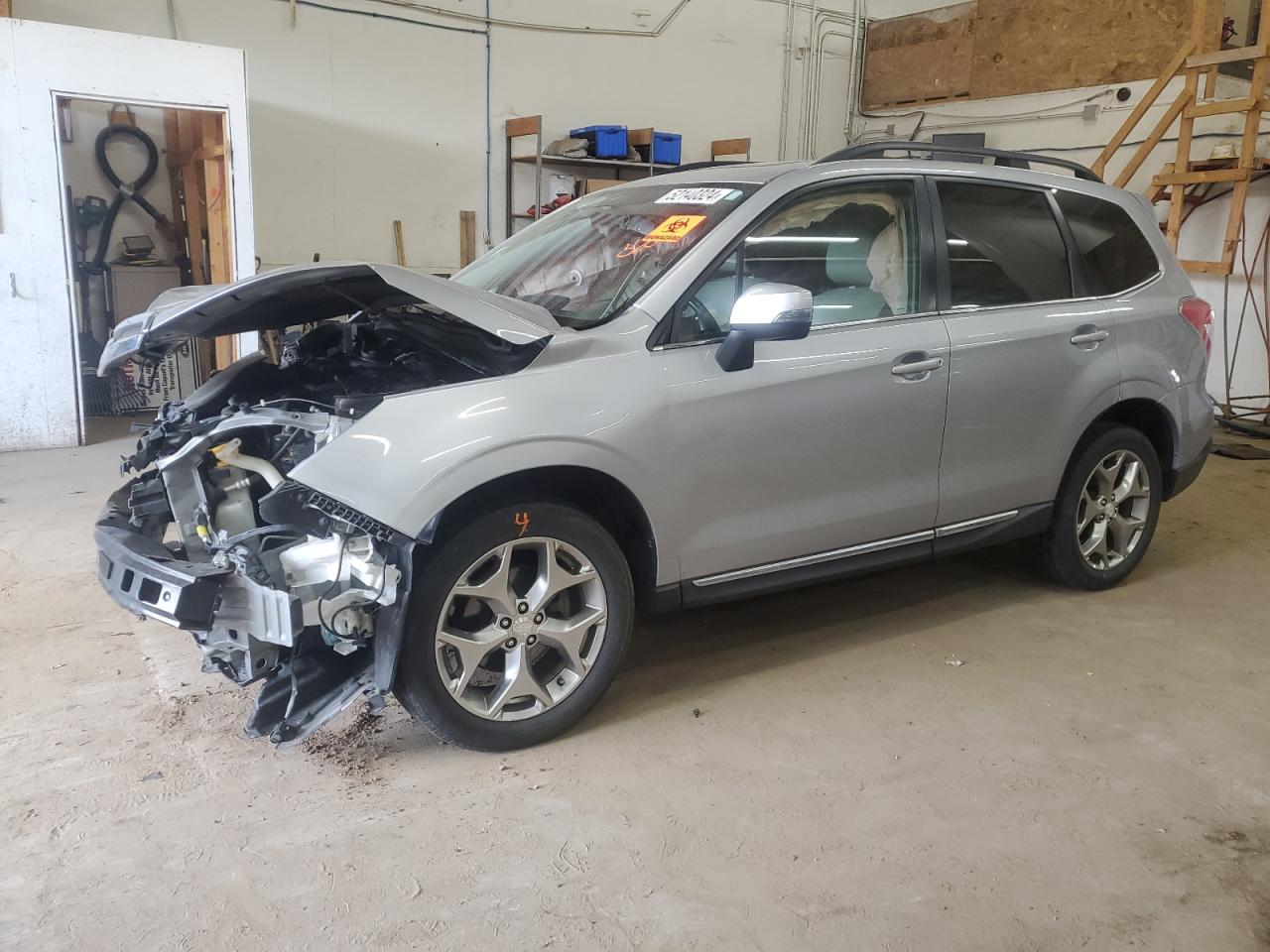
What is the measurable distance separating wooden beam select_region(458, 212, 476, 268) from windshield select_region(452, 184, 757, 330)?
5.59 meters

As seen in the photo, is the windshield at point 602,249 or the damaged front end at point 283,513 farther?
the windshield at point 602,249

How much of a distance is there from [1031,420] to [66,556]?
3927 mm

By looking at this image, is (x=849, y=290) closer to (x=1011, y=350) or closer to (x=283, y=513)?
(x=1011, y=350)

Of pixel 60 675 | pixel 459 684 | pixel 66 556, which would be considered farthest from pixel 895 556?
pixel 66 556

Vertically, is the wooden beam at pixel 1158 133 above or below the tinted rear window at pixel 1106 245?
above

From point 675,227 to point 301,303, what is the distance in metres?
1.13

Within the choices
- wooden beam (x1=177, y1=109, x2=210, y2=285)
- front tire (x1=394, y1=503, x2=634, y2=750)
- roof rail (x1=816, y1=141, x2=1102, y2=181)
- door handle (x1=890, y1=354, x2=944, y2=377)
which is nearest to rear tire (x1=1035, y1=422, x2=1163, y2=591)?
door handle (x1=890, y1=354, x2=944, y2=377)

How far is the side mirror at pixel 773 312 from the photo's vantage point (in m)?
2.64

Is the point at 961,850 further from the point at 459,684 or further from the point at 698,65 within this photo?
the point at 698,65

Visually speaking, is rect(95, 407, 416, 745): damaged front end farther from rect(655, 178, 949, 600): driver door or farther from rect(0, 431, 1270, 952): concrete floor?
rect(655, 178, 949, 600): driver door

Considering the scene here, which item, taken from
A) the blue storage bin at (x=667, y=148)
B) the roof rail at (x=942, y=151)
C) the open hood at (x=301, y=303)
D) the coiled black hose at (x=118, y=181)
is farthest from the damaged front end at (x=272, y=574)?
the blue storage bin at (x=667, y=148)

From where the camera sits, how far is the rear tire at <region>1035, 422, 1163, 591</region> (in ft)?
12.5

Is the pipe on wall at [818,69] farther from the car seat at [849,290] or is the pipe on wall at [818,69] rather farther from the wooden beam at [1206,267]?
the car seat at [849,290]

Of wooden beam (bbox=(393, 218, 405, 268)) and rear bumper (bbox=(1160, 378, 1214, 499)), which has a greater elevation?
wooden beam (bbox=(393, 218, 405, 268))
